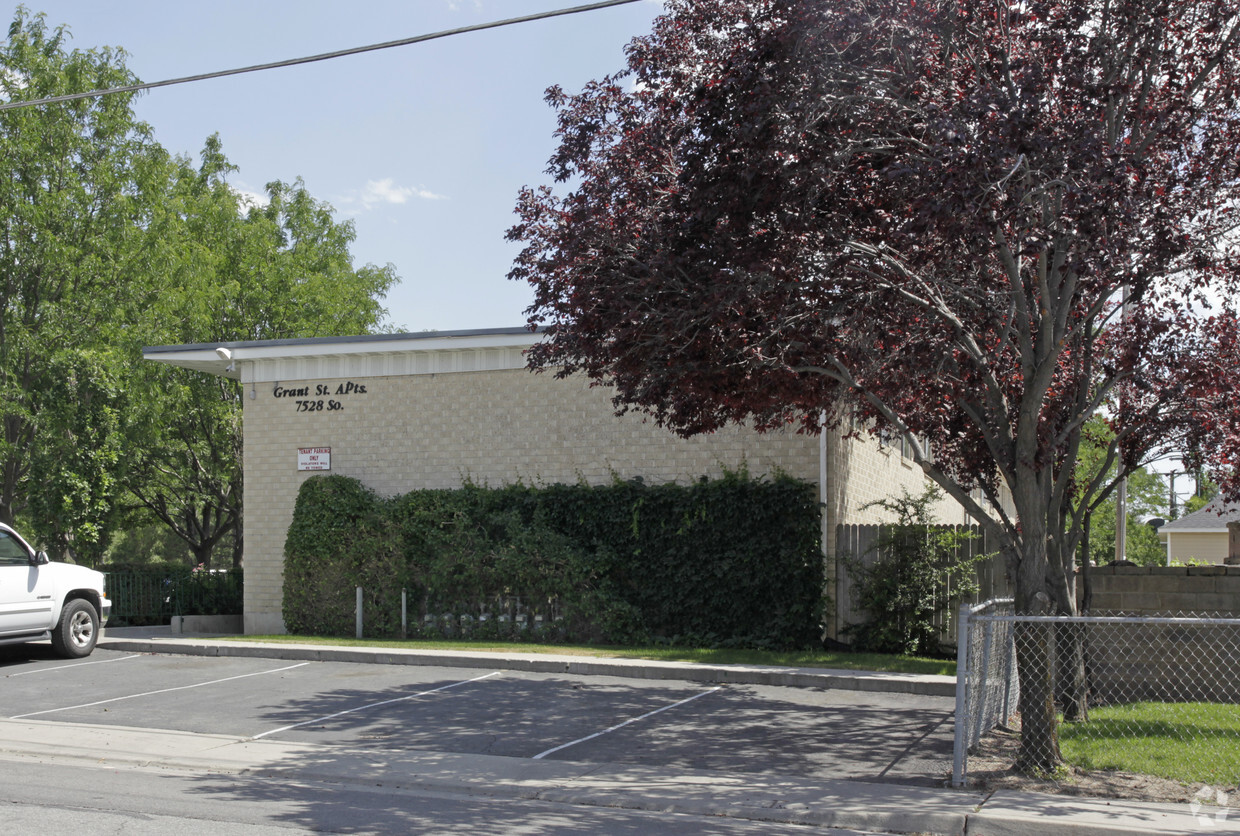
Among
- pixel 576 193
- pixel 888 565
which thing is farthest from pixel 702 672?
pixel 576 193

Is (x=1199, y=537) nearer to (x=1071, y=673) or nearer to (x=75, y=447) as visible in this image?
(x=1071, y=673)

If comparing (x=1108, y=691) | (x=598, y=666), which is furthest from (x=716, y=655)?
(x=1108, y=691)

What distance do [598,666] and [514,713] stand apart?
2.85m

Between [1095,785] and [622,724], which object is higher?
[1095,785]

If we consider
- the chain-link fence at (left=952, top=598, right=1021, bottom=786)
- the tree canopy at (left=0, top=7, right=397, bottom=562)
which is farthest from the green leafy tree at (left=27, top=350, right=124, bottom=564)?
the chain-link fence at (left=952, top=598, right=1021, bottom=786)

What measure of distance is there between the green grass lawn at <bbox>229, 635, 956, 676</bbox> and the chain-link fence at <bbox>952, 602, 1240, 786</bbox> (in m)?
2.15

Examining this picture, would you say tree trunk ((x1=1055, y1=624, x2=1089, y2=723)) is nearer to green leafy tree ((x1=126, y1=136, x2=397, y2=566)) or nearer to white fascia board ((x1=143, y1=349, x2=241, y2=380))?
white fascia board ((x1=143, y1=349, x2=241, y2=380))

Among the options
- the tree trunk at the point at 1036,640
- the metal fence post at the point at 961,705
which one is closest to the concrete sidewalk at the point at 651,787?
the metal fence post at the point at 961,705

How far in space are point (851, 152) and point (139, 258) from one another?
19.6 m

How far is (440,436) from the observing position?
63.2ft

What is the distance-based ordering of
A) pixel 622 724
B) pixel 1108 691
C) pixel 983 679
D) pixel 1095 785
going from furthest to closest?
pixel 1108 691 → pixel 622 724 → pixel 983 679 → pixel 1095 785

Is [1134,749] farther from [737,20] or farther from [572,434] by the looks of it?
[572,434]

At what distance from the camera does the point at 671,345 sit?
10.2 meters

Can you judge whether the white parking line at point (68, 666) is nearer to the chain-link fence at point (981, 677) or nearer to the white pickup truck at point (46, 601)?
the white pickup truck at point (46, 601)
